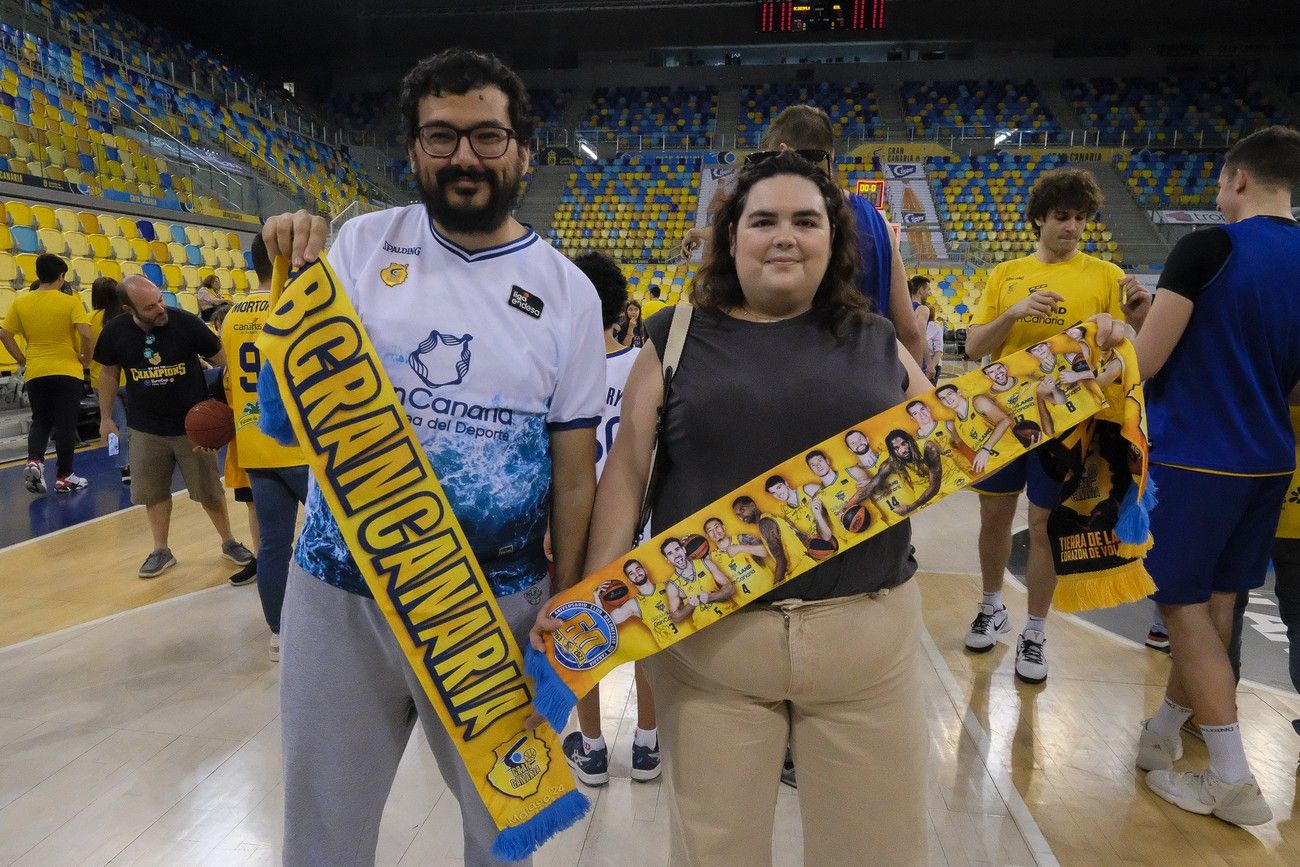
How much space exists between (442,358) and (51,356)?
5.54 m

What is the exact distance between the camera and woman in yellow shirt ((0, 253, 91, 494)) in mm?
5023

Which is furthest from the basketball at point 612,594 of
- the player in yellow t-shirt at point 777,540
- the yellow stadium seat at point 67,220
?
the yellow stadium seat at point 67,220

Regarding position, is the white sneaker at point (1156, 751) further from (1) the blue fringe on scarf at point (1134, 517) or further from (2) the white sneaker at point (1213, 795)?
(1) the blue fringe on scarf at point (1134, 517)

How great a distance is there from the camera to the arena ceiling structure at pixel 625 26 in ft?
61.8

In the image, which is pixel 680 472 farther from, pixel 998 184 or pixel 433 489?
pixel 998 184

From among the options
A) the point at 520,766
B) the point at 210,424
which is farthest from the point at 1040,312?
the point at 210,424

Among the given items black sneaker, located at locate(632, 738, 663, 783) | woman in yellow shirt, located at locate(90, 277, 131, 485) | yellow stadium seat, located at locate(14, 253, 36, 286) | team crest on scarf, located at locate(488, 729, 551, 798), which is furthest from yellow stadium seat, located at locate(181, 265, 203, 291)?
team crest on scarf, located at locate(488, 729, 551, 798)

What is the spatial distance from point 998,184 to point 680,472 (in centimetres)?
1977

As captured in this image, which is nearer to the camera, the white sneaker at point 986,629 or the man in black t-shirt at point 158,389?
the white sneaker at point 986,629

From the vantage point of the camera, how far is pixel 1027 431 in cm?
137

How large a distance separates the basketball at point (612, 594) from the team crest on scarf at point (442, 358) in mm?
422

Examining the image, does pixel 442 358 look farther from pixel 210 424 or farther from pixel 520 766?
pixel 210 424

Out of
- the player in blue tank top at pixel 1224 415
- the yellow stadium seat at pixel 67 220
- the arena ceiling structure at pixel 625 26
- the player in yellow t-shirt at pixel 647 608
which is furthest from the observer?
the arena ceiling structure at pixel 625 26

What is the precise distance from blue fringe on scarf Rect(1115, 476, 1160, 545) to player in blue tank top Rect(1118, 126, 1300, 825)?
680mm
